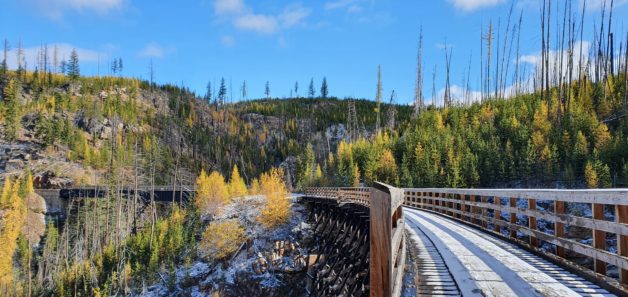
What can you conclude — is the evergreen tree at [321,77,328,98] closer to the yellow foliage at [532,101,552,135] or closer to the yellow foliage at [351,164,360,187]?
the yellow foliage at [351,164,360,187]

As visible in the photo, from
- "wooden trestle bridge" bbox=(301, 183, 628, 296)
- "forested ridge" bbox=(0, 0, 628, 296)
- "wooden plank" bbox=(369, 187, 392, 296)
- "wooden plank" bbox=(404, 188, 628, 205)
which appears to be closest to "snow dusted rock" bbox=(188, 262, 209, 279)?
"forested ridge" bbox=(0, 0, 628, 296)

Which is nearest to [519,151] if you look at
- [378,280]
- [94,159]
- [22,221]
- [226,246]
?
[226,246]

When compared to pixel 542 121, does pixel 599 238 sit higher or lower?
lower

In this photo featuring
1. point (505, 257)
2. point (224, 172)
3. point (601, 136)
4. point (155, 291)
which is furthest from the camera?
point (224, 172)

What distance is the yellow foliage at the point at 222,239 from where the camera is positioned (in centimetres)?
3703

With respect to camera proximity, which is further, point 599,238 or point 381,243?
point 599,238

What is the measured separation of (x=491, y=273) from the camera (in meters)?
6.04

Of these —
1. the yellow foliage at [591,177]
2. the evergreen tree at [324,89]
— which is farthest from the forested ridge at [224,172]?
the evergreen tree at [324,89]

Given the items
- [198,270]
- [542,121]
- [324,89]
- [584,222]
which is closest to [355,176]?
[542,121]

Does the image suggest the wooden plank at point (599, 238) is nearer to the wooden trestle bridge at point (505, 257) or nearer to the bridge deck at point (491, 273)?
the wooden trestle bridge at point (505, 257)

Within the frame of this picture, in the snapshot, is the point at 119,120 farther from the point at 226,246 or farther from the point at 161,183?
the point at 226,246

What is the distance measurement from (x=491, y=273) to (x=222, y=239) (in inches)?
1386

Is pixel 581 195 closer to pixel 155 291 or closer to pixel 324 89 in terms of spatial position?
pixel 155 291

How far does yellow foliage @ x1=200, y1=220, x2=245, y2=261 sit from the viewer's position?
37.0 metres
